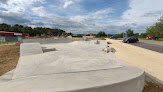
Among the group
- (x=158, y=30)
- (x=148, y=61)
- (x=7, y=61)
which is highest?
(x=158, y=30)

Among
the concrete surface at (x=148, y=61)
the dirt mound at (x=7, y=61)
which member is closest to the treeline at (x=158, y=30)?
the concrete surface at (x=148, y=61)

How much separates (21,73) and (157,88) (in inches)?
238

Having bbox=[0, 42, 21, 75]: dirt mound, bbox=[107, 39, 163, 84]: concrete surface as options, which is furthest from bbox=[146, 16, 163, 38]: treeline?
bbox=[0, 42, 21, 75]: dirt mound

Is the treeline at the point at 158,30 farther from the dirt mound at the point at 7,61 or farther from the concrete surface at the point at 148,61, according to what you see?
the dirt mound at the point at 7,61

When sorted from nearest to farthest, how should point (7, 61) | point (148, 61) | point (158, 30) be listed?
point (148, 61)
point (7, 61)
point (158, 30)

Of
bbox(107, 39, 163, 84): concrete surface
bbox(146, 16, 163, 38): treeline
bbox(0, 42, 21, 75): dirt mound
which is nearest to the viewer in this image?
bbox(107, 39, 163, 84): concrete surface

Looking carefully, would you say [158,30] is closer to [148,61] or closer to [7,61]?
[148,61]

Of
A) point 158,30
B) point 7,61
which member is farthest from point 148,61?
point 158,30

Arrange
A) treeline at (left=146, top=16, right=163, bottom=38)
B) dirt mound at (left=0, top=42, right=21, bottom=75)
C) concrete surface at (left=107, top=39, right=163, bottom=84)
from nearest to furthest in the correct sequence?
concrete surface at (left=107, top=39, right=163, bottom=84) < dirt mound at (left=0, top=42, right=21, bottom=75) < treeline at (left=146, top=16, right=163, bottom=38)

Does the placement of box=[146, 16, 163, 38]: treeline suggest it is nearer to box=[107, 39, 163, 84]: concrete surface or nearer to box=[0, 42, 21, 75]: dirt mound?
box=[107, 39, 163, 84]: concrete surface

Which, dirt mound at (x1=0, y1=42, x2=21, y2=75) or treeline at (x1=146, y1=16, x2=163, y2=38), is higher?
treeline at (x1=146, y1=16, x2=163, y2=38)

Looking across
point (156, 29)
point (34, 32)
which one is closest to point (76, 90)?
point (156, 29)

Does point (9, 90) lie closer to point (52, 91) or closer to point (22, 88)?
point (22, 88)

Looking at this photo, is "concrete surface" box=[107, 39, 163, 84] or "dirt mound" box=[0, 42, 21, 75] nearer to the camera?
"concrete surface" box=[107, 39, 163, 84]
